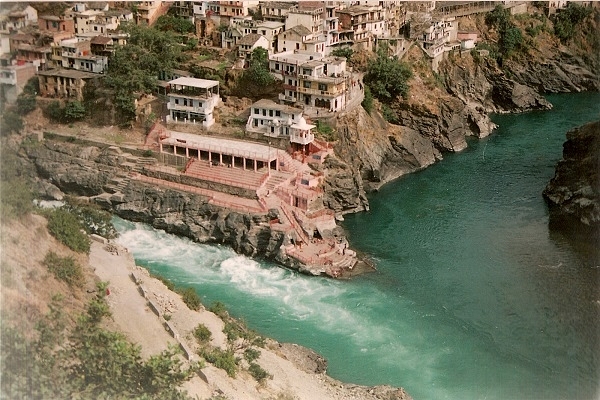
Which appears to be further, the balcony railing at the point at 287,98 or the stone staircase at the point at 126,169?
the balcony railing at the point at 287,98

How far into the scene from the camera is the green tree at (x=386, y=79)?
24172 millimetres

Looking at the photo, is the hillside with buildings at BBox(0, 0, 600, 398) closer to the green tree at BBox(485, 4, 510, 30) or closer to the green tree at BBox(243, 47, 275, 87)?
the green tree at BBox(243, 47, 275, 87)

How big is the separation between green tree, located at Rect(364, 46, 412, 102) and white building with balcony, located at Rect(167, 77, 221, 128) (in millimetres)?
4696

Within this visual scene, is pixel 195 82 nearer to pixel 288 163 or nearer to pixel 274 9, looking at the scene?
pixel 288 163

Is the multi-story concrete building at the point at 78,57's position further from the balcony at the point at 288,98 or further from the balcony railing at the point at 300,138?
the balcony railing at the point at 300,138

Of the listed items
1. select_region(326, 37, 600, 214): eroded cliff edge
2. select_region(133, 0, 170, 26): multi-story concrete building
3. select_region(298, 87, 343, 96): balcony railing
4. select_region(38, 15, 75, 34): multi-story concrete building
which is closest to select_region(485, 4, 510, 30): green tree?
select_region(326, 37, 600, 214): eroded cliff edge

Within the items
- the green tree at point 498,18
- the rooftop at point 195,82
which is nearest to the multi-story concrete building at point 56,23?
the rooftop at point 195,82

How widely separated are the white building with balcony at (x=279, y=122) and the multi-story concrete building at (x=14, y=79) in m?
5.71

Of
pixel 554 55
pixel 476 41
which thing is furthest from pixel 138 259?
pixel 554 55

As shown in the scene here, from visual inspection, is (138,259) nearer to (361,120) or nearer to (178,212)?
(178,212)

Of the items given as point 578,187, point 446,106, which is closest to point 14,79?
point 446,106

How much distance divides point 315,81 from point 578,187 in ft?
23.1

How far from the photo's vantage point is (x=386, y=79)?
24234 mm

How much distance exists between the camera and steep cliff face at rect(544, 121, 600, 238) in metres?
19.4
